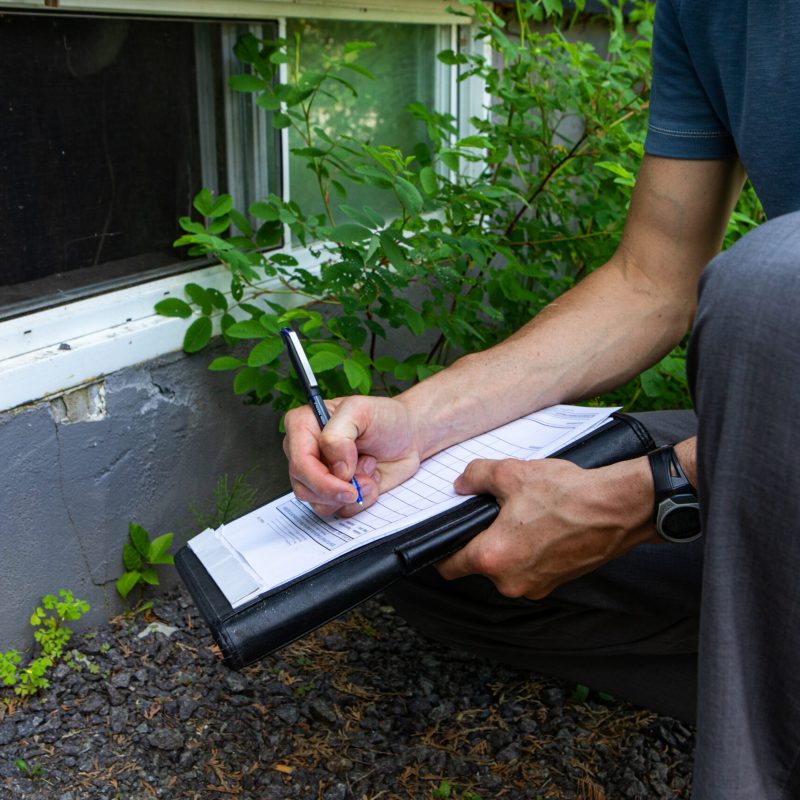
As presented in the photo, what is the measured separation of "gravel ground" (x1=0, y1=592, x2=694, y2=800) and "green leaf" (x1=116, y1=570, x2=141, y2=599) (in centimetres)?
8

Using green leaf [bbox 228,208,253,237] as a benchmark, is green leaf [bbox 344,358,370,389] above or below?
below

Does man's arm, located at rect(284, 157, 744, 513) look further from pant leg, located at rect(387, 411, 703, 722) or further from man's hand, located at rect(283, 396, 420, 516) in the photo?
pant leg, located at rect(387, 411, 703, 722)

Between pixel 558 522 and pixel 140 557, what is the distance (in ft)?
4.24

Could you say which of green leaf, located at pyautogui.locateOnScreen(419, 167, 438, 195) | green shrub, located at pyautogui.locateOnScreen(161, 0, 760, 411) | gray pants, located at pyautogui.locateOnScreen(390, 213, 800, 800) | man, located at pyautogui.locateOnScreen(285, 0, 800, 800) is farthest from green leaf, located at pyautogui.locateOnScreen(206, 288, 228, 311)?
gray pants, located at pyautogui.locateOnScreen(390, 213, 800, 800)

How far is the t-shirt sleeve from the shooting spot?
1894 mm

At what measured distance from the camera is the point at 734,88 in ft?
5.92

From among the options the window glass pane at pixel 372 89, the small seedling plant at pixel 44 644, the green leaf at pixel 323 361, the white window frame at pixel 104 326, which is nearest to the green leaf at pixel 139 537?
the small seedling plant at pixel 44 644

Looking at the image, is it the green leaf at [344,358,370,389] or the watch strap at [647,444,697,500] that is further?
the green leaf at [344,358,370,389]

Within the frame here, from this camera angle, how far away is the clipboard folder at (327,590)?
134 centimetres

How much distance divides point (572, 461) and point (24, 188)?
1.34 m

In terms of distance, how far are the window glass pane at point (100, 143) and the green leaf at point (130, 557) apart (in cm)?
60

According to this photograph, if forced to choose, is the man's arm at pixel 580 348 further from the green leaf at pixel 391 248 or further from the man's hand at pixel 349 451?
the green leaf at pixel 391 248

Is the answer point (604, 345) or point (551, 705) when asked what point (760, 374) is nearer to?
point (604, 345)

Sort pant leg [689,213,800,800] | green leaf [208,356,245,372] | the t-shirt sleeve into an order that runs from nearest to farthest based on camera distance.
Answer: pant leg [689,213,800,800], the t-shirt sleeve, green leaf [208,356,245,372]
